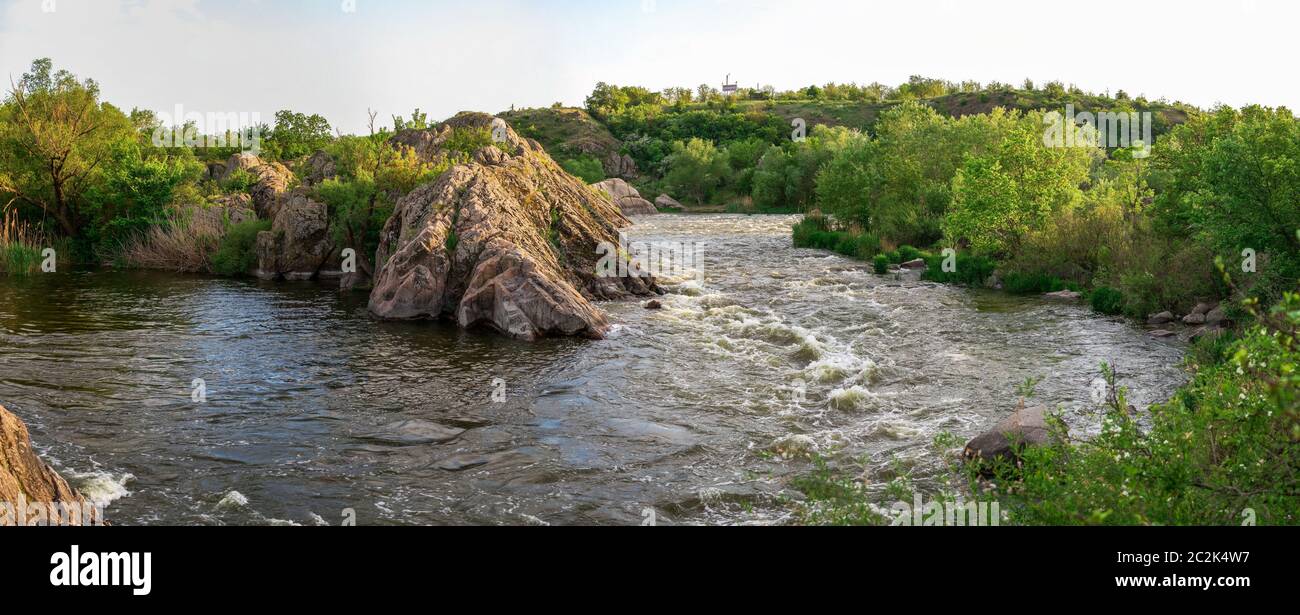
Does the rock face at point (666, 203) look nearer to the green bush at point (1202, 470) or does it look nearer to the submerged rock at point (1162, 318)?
the submerged rock at point (1162, 318)

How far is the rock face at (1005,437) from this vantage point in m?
13.3

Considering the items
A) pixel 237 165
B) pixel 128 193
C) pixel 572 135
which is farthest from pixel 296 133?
pixel 572 135

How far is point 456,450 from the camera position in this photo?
15.8 meters

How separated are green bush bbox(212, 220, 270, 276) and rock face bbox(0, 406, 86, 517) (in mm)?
32765

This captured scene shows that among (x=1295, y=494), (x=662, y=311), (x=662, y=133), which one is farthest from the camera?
(x=662, y=133)

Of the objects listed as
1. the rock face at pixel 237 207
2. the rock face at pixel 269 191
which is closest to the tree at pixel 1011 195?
the rock face at pixel 269 191

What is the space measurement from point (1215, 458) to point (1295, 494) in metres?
Answer: 0.89

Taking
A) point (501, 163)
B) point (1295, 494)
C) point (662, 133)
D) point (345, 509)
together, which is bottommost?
point (345, 509)

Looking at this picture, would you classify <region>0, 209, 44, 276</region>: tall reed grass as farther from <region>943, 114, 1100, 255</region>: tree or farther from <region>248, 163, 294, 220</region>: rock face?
<region>943, 114, 1100, 255</region>: tree

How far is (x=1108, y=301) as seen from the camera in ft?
93.8

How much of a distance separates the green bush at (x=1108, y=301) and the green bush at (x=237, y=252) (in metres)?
34.8

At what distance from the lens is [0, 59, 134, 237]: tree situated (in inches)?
1670
